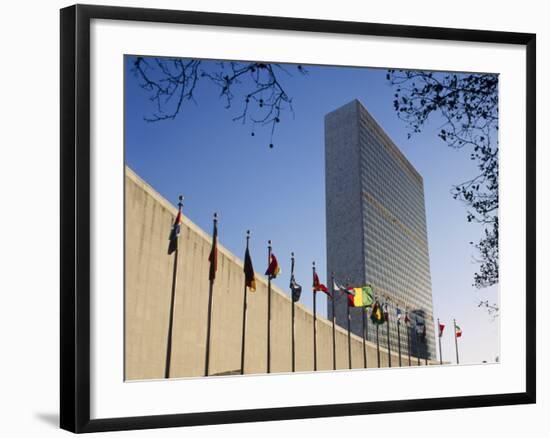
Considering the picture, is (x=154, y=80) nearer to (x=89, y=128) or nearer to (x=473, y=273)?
(x=89, y=128)

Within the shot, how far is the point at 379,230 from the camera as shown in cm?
891

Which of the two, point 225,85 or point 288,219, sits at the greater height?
point 225,85

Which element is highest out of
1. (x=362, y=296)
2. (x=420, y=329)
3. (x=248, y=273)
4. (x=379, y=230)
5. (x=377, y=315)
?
(x=379, y=230)

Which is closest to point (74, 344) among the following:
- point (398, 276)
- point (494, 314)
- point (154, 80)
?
point (154, 80)

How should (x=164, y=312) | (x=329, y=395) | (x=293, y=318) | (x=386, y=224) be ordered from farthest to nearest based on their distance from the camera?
(x=386, y=224) → (x=293, y=318) → (x=329, y=395) → (x=164, y=312)

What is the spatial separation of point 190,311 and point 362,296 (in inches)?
68.5

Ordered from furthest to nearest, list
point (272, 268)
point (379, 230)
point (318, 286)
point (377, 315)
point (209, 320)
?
point (379, 230), point (377, 315), point (318, 286), point (272, 268), point (209, 320)

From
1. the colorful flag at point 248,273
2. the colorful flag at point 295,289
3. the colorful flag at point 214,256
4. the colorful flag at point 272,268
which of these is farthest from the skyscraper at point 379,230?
the colorful flag at point 214,256

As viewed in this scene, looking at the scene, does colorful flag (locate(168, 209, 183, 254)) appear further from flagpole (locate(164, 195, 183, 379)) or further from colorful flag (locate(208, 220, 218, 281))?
colorful flag (locate(208, 220, 218, 281))

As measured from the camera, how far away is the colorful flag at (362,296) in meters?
8.11

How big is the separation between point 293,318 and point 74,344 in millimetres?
2140

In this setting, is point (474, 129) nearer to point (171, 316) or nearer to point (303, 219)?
point (303, 219)

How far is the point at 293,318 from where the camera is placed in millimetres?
7996

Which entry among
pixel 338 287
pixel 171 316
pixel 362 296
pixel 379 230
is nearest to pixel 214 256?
pixel 171 316
